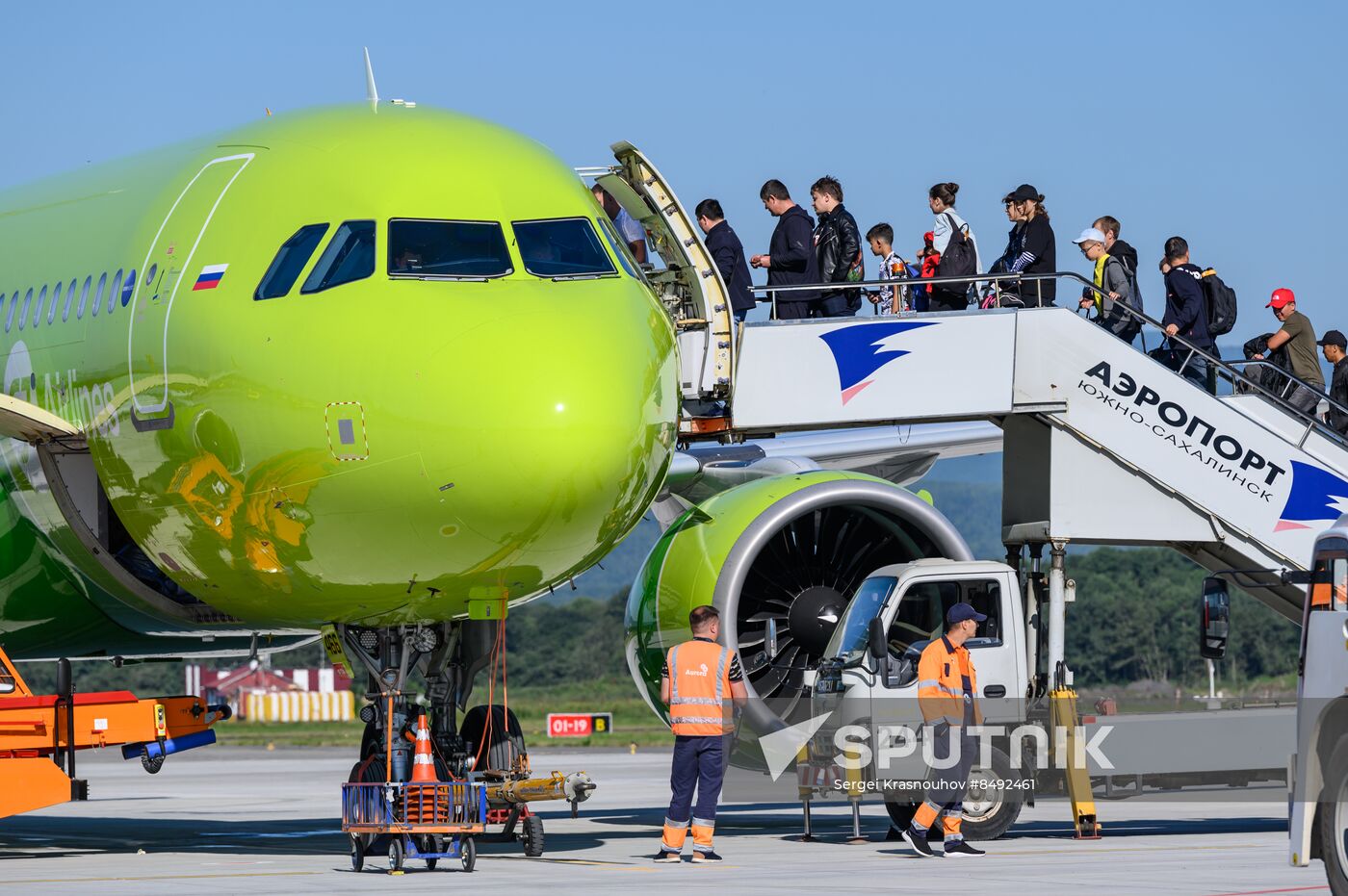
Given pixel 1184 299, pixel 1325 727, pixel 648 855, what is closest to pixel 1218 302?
pixel 1184 299

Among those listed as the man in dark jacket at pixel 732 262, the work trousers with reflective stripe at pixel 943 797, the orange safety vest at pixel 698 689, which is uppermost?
the man in dark jacket at pixel 732 262

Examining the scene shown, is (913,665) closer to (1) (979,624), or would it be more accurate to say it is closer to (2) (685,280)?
(1) (979,624)

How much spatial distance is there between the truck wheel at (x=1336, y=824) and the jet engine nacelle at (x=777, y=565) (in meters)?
6.56

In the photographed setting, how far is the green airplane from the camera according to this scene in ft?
39.9

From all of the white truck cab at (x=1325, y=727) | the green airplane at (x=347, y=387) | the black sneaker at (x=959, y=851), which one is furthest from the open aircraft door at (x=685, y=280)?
the white truck cab at (x=1325, y=727)

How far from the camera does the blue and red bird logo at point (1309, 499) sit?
16234 mm

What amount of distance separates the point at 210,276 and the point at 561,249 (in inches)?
83.5

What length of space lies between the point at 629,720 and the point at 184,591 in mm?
42838

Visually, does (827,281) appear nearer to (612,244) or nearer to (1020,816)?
(612,244)

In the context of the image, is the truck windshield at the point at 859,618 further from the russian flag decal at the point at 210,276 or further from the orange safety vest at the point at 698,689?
the russian flag decal at the point at 210,276

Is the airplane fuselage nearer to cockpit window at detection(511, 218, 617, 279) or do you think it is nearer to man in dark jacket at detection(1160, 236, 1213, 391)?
cockpit window at detection(511, 218, 617, 279)

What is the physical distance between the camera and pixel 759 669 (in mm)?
16797

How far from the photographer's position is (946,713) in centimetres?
1410

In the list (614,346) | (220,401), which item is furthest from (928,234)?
(220,401)
